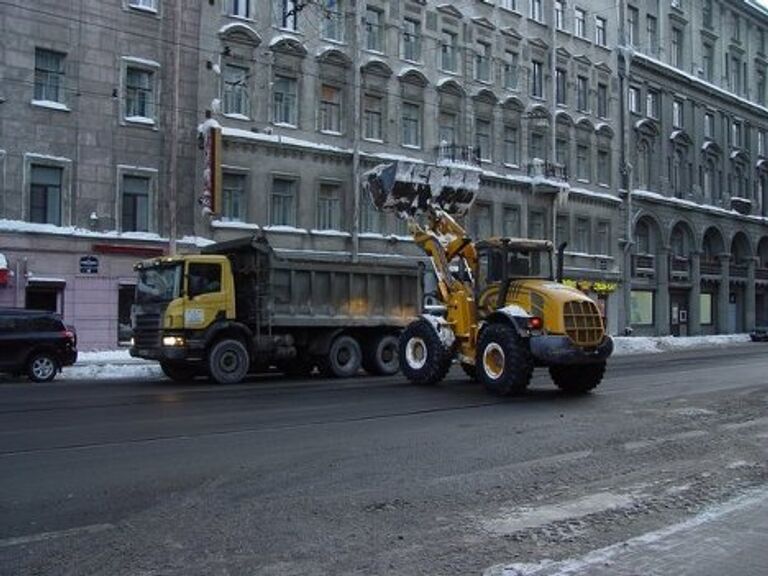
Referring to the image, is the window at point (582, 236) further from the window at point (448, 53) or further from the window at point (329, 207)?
the window at point (329, 207)

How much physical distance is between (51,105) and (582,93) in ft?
97.6

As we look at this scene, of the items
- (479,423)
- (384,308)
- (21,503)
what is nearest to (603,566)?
(21,503)

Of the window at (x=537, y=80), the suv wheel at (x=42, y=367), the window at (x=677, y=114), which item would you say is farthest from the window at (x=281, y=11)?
the window at (x=677, y=114)

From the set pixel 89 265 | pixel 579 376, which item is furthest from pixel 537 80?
pixel 579 376

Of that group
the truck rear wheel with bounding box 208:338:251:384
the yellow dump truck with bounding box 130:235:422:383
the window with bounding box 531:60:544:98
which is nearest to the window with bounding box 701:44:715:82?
the window with bounding box 531:60:544:98

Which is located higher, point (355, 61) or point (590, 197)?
point (355, 61)

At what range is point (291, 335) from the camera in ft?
69.7

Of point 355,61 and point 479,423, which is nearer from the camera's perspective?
point 479,423

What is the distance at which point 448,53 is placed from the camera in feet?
131

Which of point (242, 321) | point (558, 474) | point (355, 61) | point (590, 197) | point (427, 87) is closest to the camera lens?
point (558, 474)

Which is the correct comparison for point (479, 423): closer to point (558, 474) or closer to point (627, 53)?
point (558, 474)

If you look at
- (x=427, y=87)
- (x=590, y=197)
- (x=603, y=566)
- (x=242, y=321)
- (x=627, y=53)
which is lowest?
(x=603, y=566)

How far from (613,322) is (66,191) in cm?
3120

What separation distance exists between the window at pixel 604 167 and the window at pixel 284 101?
21.9 meters
